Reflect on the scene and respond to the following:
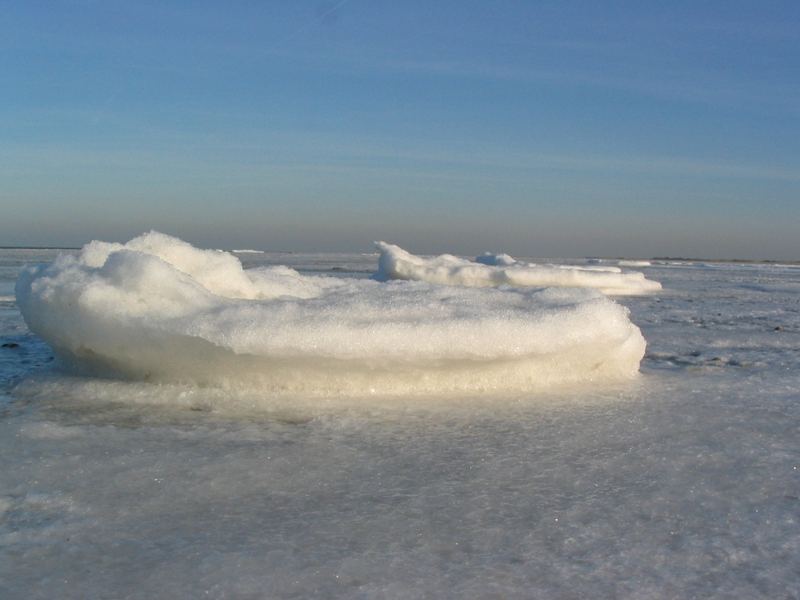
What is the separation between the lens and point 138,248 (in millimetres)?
3750

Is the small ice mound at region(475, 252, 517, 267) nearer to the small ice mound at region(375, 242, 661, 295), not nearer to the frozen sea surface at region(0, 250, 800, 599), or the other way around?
the small ice mound at region(375, 242, 661, 295)

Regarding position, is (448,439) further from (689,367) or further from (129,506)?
(689,367)

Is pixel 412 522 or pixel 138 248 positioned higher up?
pixel 138 248

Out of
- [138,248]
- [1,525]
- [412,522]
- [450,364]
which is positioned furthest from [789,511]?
[138,248]

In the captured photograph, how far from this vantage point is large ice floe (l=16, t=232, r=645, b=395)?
2955 mm

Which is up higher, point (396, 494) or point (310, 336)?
point (310, 336)

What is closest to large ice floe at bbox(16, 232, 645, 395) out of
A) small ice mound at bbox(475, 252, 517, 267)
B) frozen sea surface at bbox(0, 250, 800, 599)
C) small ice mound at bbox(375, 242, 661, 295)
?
frozen sea surface at bbox(0, 250, 800, 599)

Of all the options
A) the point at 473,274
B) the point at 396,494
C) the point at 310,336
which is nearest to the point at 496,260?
the point at 473,274

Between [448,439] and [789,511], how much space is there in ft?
3.26

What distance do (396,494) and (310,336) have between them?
111 cm

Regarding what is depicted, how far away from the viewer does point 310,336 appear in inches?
115

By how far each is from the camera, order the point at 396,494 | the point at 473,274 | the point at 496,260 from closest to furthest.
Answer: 1. the point at 396,494
2. the point at 473,274
3. the point at 496,260

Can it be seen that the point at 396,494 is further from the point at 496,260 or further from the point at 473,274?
the point at 496,260

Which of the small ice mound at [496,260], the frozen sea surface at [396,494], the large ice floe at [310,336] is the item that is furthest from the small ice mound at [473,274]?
the frozen sea surface at [396,494]
